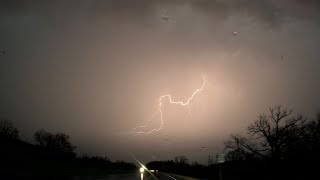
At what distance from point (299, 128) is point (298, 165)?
27.2 m

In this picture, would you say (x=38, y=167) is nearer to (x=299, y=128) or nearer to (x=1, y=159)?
(x=1, y=159)

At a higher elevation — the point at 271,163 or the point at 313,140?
the point at 313,140

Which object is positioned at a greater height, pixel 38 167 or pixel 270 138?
pixel 270 138

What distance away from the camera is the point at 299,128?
258 feet

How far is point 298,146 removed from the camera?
252ft

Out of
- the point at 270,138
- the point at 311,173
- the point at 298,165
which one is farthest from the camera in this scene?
the point at 270,138

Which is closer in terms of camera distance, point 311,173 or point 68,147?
point 311,173

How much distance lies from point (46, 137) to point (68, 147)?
1197cm

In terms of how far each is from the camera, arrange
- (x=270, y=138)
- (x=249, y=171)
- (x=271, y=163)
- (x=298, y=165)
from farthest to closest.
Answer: (x=270, y=138) < (x=249, y=171) < (x=271, y=163) < (x=298, y=165)

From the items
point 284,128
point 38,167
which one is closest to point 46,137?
point 38,167

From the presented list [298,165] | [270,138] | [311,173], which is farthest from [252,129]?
[311,173]

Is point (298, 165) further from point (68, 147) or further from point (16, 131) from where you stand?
point (68, 147)

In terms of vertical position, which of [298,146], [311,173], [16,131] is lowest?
[311,173]

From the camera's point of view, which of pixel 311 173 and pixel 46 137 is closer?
pixel 311 173
